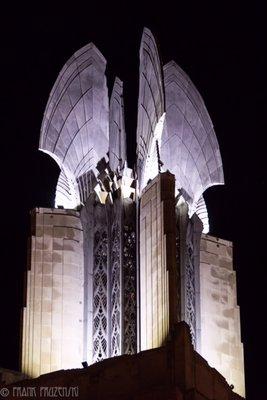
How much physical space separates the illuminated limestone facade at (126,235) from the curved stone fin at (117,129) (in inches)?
2.3

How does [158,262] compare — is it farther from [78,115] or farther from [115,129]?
[78,115]

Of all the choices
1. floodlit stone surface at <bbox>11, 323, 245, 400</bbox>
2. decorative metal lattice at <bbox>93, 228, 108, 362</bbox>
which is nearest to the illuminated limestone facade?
decorative metal lattice at <bbox>93, 228, 108, 362</bbox>

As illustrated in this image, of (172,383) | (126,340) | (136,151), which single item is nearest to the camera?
(172,383)

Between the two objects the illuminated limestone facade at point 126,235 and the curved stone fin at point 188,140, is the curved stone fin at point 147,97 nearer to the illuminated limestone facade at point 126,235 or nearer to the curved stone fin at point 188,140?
the illuminated limestone facade at point 126,235

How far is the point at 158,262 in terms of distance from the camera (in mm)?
38906

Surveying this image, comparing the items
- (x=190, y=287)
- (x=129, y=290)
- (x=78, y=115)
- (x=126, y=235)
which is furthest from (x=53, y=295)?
(x=78, y=115)

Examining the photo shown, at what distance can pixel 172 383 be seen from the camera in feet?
116

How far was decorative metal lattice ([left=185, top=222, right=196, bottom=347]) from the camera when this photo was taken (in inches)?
1606

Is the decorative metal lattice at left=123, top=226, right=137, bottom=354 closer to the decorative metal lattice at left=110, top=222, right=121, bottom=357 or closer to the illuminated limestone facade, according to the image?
the illuminated limestone facade

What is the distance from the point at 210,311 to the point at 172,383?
Answer: 6678mm

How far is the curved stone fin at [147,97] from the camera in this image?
4147 cm

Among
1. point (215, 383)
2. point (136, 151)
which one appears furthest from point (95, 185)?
point (215, 383)

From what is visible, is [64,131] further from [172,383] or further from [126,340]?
[172,383]

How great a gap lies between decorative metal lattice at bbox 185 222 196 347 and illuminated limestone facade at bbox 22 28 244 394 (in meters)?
0.04
